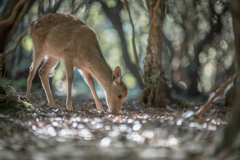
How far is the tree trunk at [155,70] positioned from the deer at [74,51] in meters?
1.81

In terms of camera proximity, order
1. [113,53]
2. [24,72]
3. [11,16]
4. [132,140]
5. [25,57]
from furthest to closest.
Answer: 1. [113,53]
2. [25,57]
3. [24,72]
4. [11,16]
5. [132,140]

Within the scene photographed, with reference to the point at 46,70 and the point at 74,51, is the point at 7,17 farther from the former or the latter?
the point at 74,51

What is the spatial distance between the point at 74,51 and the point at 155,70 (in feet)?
8.44

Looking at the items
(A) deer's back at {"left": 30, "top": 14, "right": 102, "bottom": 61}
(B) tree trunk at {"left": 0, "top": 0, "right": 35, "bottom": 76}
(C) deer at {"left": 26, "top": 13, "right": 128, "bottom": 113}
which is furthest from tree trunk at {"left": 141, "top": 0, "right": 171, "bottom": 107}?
(B) tree trunk at {"left": 0, "top": 0, "right": 35, "bottom": 76}

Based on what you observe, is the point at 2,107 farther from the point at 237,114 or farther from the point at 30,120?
the point at 237,114

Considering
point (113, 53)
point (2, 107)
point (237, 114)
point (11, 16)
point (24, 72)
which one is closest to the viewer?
point (237, 114)

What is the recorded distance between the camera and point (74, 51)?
556 centimetres

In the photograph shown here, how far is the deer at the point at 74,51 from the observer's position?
5.52 meters

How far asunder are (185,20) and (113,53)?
6.53 metres

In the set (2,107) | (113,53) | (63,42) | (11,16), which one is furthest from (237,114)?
(113,53)

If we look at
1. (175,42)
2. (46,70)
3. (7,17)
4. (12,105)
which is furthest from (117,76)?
(175,42)

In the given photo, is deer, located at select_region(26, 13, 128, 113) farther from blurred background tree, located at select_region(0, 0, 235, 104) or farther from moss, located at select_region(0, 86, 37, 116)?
blurred background tree, located at select_region(0, 0, 235, 104)

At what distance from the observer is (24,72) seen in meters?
10.6

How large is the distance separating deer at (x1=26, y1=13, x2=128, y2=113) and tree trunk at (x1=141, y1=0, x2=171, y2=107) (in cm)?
181
